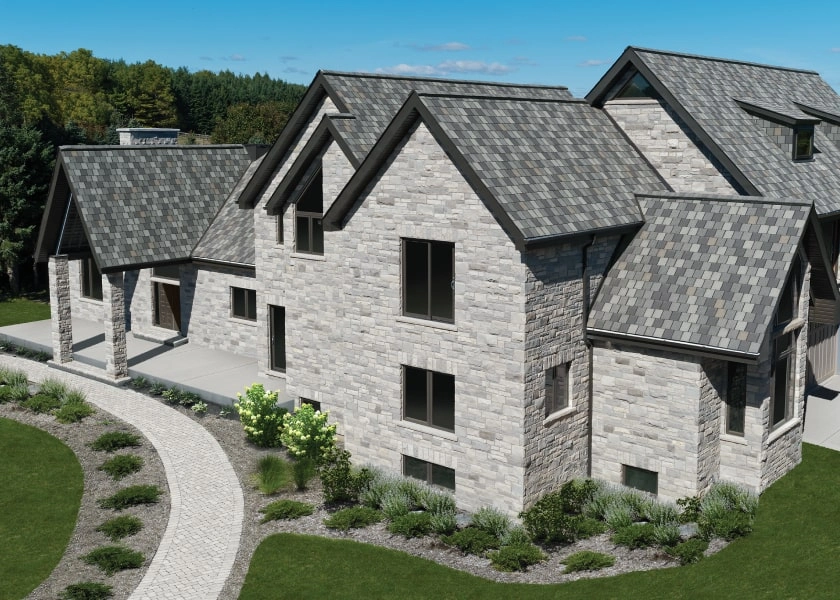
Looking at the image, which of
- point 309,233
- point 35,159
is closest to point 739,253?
point 309,233

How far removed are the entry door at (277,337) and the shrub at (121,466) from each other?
6.36 m

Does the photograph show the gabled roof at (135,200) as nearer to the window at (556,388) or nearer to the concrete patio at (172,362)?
the concrete patio at (172,362)

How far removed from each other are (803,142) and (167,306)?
74.6ft

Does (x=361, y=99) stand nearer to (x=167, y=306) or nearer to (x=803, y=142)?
(x=803, y=142)

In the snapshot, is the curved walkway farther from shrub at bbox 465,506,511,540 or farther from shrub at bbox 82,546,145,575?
shrub at bbox 465,506,511,540

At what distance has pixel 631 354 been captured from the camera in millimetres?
19734

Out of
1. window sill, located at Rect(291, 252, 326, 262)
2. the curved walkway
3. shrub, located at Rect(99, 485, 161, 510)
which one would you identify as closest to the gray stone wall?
window sill, located at Rect(291, 252, 326, 262)

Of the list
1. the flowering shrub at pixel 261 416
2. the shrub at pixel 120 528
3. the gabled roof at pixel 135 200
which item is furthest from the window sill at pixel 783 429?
the gabled roof at pixel 135 200

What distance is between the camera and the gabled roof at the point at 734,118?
2286cm

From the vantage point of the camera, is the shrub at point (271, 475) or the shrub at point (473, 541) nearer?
the shrub at point (473, 541)

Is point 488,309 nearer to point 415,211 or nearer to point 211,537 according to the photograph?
point 415,211

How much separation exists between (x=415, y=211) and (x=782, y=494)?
1032 cm

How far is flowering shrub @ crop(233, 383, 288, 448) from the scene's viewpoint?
23.2 metres

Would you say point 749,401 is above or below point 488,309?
below
